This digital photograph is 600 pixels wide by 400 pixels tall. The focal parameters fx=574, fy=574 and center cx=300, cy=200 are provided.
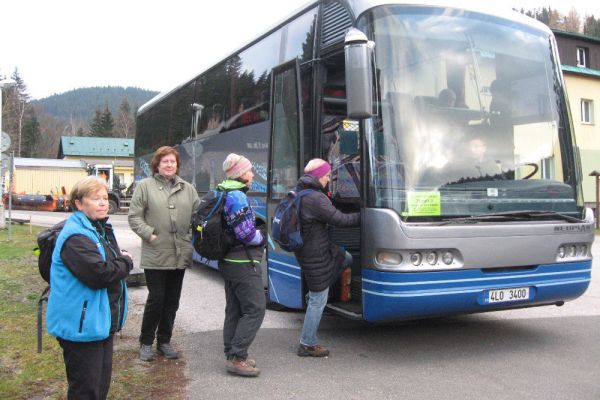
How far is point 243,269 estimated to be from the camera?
4.61 metres

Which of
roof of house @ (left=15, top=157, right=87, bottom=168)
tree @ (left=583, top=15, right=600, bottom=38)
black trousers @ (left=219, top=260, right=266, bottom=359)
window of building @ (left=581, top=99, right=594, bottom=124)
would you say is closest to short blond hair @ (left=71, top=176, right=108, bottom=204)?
black trousers @ (left=219, top=260, right=266, bottom=359)

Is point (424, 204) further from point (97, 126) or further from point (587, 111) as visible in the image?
point (97, 126)

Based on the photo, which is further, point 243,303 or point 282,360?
point 282,360

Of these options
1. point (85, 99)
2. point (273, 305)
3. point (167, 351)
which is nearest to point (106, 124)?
point (85, 99)

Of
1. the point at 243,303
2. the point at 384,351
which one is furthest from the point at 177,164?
the point at 384,351

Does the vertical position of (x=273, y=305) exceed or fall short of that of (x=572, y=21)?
it falls short

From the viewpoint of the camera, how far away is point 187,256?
194 inches

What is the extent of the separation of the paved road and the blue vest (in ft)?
4.67

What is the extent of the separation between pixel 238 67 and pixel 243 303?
445 centimetres

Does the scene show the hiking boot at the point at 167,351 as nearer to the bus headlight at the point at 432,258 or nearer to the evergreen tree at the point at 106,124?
the bus headlight at the point at 432,258

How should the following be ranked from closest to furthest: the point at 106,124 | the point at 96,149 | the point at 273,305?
the point at 273,305 < the point at 96,149 < the point at 106,124

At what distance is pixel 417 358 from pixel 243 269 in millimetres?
1824

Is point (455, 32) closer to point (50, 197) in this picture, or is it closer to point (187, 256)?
point (187, 256)

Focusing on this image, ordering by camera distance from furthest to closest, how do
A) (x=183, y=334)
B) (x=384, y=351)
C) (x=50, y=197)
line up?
(x=50, y=197), (x=183, y=334), (x=384, y=351)
